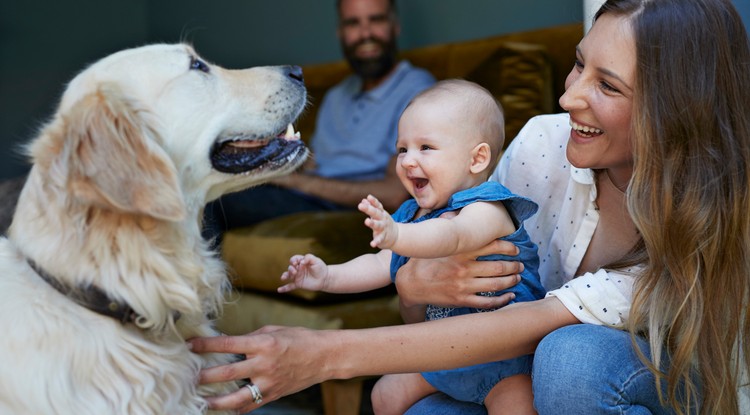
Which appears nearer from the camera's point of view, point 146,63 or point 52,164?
point 52,164

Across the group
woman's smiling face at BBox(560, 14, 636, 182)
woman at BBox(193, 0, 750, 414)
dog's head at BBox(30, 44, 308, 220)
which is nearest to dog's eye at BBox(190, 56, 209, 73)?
dog's head at BBox(30, 44, 308, 220)

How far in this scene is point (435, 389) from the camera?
172 cm

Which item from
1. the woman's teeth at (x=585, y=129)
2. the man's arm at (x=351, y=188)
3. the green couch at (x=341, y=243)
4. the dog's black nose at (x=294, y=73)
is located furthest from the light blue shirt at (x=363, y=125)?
the woman's teeth at (x=585, y=129)

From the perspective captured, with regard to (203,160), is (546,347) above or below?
below

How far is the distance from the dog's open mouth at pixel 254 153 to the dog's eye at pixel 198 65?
0.45 feet

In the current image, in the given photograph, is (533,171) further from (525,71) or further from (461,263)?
(525,71)

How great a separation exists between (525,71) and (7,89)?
3751mm

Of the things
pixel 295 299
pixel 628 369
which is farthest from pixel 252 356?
pixel 295 299

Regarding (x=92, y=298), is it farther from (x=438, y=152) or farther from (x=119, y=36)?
(x=119, y=36)

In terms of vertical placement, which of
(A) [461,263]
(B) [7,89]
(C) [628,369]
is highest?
(A) [461,263]

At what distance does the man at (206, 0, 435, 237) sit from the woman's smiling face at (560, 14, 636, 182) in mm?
1567

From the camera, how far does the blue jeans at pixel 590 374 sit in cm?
140

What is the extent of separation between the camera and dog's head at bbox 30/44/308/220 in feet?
3.97

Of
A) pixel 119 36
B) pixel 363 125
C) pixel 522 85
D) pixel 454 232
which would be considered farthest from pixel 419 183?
pixel 119 36
